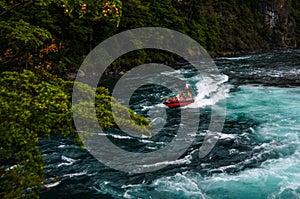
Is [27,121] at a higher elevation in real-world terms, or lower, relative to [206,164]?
higher

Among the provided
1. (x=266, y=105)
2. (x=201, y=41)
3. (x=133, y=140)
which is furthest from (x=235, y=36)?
(x=133, y=140)

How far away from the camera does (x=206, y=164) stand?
520 inches

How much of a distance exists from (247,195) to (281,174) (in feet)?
7.09

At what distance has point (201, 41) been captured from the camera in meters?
58.3

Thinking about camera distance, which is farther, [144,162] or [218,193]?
[144,162]

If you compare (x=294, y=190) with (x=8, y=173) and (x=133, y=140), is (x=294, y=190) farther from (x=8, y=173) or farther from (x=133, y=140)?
(x=8, y=173)

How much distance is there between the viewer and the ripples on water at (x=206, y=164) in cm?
1102

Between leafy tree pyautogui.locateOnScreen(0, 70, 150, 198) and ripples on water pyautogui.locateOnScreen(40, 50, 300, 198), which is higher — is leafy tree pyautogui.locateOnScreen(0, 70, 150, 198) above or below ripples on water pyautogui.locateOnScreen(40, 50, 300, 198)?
above

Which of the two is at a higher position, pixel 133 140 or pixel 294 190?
pixel 133 140

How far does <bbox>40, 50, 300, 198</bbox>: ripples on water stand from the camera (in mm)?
11016

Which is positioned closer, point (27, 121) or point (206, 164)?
point (27, 121)

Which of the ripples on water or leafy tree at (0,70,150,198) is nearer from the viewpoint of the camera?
leafy tree at (0,70,150,198)

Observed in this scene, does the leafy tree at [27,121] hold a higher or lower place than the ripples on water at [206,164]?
higher

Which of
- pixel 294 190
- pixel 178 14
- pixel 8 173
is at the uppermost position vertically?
pixel 178 14
